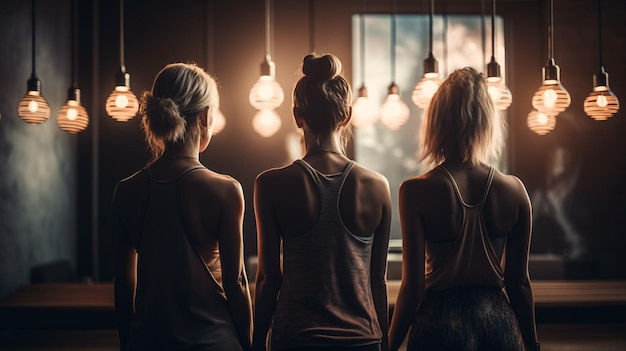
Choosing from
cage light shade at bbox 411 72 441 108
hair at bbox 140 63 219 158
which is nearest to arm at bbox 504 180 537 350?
hair at bbox 140 63 219 158

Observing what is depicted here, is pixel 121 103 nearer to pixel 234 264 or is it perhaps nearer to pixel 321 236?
pixel 234 264

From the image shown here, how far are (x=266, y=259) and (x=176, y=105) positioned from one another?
0.56m

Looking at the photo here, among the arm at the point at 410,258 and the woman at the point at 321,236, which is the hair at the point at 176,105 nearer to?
the woman at the point at 321,236

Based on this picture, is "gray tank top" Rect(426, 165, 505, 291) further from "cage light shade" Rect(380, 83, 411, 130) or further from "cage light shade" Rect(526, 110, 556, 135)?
"cage light shade" Rect(380, 83, 411, 130)

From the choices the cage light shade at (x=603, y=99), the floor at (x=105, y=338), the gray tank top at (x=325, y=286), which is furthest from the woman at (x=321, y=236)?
the cage light shade at (x=603, y=99)

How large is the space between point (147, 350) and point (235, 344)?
0.86ft

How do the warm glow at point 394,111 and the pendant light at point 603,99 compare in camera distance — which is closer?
the pendant light at point 603,99

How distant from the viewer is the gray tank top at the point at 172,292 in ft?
6.01

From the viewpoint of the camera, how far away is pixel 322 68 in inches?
78.0

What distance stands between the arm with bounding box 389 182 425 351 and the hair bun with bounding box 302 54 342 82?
17.6 inches

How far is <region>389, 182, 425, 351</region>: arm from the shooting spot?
6.65 ft

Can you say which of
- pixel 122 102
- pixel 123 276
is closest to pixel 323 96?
pixel 123 276

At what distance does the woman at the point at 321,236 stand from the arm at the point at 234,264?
59 mm

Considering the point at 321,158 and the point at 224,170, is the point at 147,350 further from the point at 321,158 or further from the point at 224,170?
the point at 224,170
